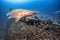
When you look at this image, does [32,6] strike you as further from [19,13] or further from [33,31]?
[33,31]

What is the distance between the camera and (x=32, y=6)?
2098 millimetres

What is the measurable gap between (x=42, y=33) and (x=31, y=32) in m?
0.18

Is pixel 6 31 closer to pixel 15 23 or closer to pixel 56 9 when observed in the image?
pixel 15 23

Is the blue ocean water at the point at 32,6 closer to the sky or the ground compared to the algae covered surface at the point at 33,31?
closer to the sky

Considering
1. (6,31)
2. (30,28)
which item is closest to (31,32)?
(30,28)

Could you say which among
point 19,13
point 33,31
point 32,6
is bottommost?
point 33,31

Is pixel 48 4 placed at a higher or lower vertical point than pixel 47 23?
higher

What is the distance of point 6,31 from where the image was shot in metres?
2.12

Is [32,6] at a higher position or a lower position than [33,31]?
higher

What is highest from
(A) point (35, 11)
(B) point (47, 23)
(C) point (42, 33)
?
(A) point (35, 11)

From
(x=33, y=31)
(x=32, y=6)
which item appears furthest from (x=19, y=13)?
(x=33, y=31)

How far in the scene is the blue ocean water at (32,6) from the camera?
6.80 ft

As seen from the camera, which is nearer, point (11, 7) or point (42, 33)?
point (42, 33)

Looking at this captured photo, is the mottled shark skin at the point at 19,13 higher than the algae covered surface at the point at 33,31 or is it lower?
higher
